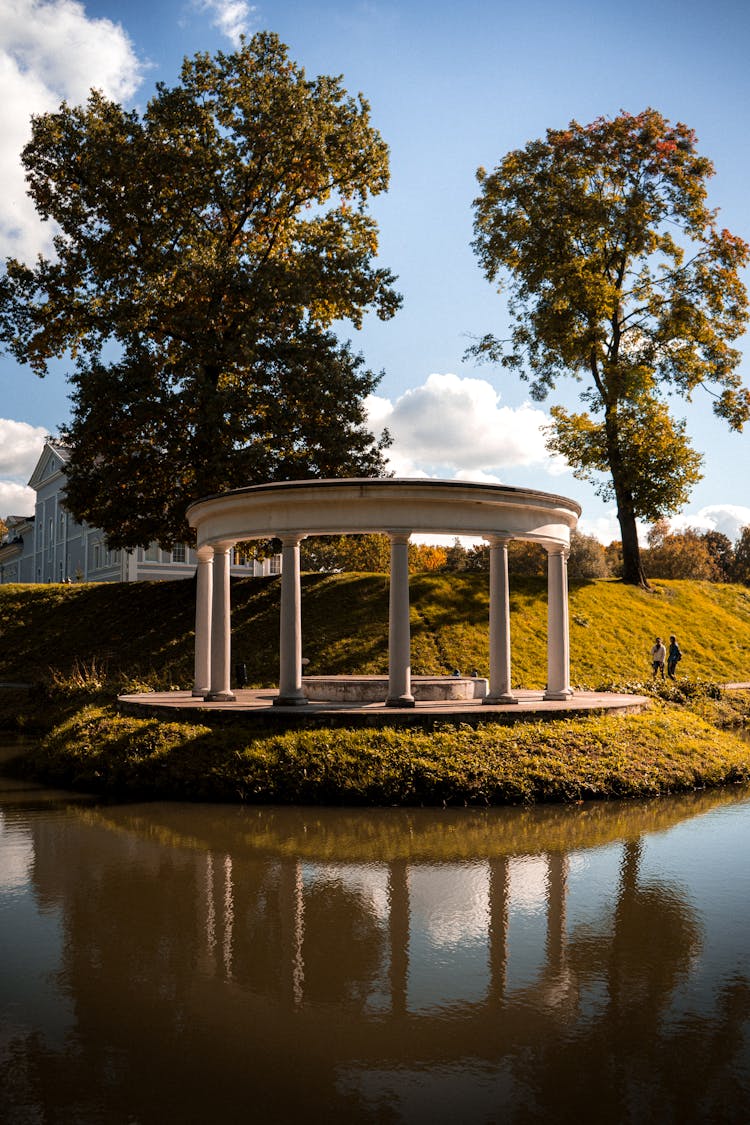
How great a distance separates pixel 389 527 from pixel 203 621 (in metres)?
7.07

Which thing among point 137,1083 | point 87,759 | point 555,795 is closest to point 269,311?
point 87,759

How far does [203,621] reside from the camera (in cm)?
2555

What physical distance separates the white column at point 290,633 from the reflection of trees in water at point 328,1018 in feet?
32.1

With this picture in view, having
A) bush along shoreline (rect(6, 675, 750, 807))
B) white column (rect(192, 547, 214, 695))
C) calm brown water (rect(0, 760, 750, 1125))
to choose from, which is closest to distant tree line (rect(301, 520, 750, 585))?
white column (rect(192, 547, 214, 695))

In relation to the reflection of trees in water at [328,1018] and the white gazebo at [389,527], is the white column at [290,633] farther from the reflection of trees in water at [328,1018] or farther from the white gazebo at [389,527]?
the reflection of trees in water at [328,1018]

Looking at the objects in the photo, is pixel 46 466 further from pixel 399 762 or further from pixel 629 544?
pixel 399 762

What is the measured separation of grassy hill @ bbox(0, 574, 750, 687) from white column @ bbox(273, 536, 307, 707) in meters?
10.3

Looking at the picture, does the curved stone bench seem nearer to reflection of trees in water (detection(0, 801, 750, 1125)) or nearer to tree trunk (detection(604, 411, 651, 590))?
reflection of trees in water (detection(0, 801, 750, 1125))

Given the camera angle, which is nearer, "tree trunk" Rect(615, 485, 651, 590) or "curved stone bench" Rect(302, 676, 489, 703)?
"curved stone bench" Rect(302, 676, 489, 703)

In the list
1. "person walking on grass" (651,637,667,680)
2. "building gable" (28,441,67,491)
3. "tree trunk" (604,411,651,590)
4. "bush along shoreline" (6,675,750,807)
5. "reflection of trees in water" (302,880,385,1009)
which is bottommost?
"reflection of trees in water" (302,880,385,1009)

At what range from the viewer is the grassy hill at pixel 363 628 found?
3538 centimetres

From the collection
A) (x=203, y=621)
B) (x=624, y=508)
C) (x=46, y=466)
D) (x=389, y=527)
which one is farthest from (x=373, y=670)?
(x=46, y=466)

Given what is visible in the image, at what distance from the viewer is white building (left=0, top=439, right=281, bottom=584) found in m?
69.1

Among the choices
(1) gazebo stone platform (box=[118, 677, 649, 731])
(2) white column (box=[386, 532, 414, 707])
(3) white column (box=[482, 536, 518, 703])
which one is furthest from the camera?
(3) white column (box=[482, 536, 518, 703])
